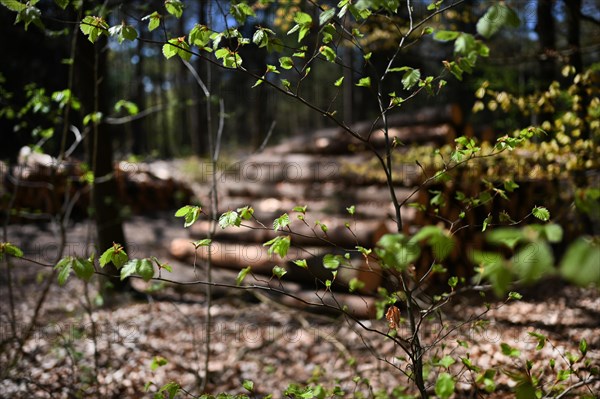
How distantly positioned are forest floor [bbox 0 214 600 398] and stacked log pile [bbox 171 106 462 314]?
0.45 metres

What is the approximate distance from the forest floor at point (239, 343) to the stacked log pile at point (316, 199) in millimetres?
451

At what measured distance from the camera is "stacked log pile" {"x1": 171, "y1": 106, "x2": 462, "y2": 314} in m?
4.94

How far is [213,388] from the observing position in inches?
134

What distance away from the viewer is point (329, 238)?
5.08 meters

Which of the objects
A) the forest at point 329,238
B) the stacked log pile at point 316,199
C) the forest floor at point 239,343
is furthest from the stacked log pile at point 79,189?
the forest floor at point 239,343

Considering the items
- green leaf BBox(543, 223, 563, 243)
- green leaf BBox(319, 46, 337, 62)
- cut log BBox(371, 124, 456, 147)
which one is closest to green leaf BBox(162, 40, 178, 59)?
green leaf BBox(319, 46, 337, 62)

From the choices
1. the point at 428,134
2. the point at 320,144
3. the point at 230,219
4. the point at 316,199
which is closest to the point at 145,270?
the point at 230,219

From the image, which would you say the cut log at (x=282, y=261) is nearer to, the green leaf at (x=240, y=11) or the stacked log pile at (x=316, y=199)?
the stacked log pile at (x=316, y=199)

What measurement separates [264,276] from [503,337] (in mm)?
2821

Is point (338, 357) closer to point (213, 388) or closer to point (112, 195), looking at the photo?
point (213, 388)

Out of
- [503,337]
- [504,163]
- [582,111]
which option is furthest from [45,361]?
[582,111]

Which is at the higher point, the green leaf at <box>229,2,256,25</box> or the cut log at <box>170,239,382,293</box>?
the green leaf at <box>229,2,256,25</box>

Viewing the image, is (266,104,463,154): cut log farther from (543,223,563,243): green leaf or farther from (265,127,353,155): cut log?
(543,223,563,243): green leaf

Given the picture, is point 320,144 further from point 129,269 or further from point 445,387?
point 445,387
